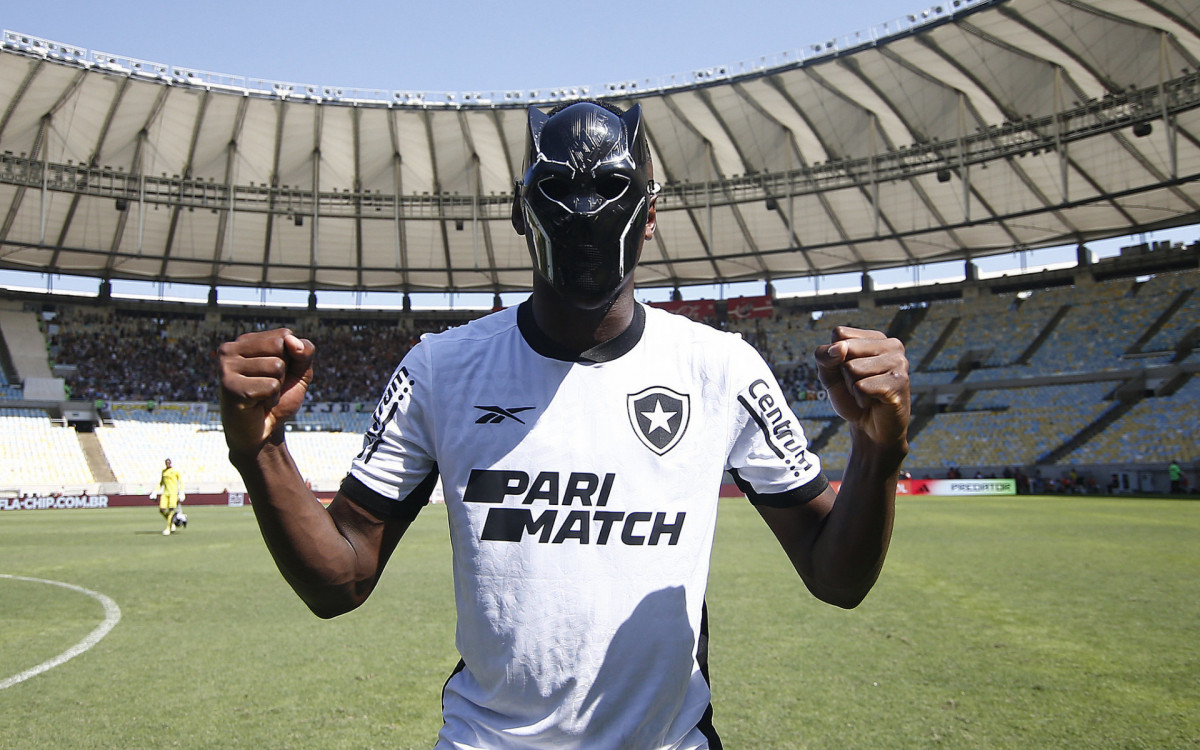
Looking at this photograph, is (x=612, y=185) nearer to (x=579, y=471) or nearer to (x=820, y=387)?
(x=579, y=471)

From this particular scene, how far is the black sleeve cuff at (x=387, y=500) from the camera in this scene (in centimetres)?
199

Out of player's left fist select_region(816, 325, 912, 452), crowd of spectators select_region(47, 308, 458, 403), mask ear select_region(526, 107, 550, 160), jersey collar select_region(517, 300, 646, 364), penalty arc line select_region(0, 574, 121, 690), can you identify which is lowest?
penalty arc line select_region(0, 574, 121, 690)

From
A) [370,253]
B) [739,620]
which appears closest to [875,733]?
[739,620]

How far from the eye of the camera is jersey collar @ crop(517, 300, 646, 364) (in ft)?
6.67

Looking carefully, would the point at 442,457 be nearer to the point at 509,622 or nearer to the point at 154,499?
the point at 509,622

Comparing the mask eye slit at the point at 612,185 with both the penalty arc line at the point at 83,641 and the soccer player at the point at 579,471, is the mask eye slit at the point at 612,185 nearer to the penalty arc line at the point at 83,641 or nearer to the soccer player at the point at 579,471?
the soccer player at the point at 579,471

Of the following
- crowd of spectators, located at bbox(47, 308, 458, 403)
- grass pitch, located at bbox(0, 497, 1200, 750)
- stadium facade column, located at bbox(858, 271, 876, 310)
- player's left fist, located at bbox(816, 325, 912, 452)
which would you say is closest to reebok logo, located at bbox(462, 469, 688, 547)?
player's left fist, located at bbox(816, 325, 912, 452)

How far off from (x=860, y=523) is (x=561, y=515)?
0.75 metres

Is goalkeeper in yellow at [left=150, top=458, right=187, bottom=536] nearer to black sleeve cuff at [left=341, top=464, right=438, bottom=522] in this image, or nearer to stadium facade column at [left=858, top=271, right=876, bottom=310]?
black sleeve cuff at [left=341, top=464, right=438, bottom=522]

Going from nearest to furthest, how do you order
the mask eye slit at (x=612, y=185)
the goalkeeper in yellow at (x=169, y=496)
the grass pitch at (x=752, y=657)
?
the mask eye slit at (x=612, y=185)
the grass pitch at (x=752, y=657)
the goalkeeper in yellow at (x=169, y=496)

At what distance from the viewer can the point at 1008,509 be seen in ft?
74.1

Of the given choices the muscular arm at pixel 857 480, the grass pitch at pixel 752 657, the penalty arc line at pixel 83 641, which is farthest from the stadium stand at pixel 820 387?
the muscular arm at pixel 857 480

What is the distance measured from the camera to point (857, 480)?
1.94 meters

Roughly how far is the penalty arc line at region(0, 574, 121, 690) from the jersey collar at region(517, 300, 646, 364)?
5.90m
